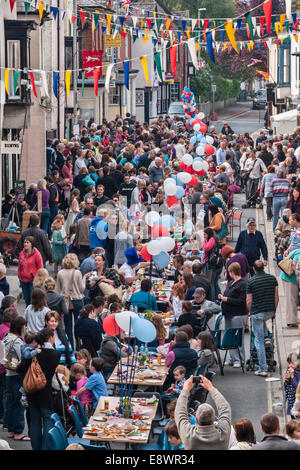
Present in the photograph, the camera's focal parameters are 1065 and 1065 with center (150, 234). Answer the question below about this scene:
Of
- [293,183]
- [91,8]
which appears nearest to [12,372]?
[293,183]

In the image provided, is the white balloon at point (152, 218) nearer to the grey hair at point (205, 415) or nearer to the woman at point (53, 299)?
the woman at point (53, 299)

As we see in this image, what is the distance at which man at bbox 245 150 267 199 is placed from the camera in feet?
95.3

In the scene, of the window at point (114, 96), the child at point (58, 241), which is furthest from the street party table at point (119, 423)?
the window at point (114, 96)

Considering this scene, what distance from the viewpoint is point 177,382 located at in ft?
41.6

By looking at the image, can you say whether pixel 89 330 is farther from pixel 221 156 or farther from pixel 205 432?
pixel 221 156

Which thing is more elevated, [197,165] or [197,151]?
[197,151]

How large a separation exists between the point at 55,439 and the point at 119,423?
3.97 feet

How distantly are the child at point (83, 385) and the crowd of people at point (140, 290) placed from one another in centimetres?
1

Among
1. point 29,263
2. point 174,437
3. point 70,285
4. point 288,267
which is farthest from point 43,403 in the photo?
point 288,267

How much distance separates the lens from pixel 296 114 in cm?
4097

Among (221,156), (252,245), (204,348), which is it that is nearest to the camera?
(204,348)

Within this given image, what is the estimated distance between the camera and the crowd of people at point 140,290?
456 inches

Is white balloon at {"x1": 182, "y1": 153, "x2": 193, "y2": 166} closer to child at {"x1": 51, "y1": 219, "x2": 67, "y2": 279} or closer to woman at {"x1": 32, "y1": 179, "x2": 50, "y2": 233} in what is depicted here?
woman at {"x1": 32, "y1": 179, "x2": 50, "y2": 233}
